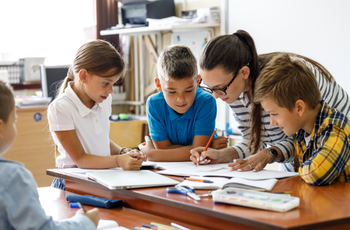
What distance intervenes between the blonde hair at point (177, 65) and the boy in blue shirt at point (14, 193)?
0.86m

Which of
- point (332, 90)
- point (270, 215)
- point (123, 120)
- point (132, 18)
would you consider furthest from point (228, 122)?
point (270, 215)

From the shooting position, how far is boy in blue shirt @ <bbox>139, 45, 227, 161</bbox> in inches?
65.0

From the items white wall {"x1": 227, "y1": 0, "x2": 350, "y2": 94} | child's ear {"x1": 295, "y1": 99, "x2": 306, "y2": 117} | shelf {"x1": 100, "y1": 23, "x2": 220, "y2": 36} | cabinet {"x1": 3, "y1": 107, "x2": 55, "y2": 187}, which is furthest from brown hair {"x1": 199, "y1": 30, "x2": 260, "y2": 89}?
cabinet {"x1": 3, "y1": 107, "x2": 55, "y2": 187}

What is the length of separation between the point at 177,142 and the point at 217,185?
0.69 m

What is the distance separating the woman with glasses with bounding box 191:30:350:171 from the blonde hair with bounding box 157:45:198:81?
14 centimetres

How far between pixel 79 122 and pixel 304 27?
1.77 metres

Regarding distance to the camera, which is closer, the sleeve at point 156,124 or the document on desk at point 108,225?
the document on desk at point 108,225

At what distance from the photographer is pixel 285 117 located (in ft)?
4.21

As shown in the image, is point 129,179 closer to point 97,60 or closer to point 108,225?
point 108,225

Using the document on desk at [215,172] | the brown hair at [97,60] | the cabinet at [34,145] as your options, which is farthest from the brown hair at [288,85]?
the cabinet at [34,145]

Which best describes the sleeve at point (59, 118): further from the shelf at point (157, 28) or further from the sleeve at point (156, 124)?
the shelf at point (157, 28)

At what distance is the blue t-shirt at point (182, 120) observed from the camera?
68.7 inches

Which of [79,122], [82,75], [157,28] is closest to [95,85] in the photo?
[82,75]

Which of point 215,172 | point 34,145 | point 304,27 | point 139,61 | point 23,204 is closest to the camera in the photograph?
point 23,204
